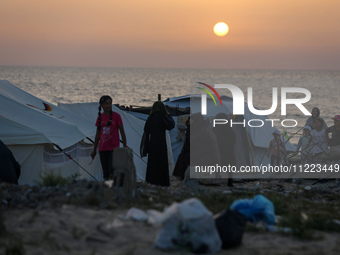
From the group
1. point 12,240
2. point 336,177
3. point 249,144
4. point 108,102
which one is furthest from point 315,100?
point 12,240

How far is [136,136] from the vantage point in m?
13.1

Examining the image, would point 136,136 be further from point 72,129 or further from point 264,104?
point 264,104

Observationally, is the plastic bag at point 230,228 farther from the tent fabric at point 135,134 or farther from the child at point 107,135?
the tent fabric at point 135,134

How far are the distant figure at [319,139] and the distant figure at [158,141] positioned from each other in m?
3.46

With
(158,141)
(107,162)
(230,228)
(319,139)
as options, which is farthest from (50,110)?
(230,228)

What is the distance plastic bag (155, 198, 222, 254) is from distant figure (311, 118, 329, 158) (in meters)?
7.11

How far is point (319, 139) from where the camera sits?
11094 millimetres

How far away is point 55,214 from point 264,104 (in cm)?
4674

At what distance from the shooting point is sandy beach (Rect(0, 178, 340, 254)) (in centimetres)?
449

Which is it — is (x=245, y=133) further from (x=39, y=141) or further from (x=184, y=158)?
(x=39, y=141)

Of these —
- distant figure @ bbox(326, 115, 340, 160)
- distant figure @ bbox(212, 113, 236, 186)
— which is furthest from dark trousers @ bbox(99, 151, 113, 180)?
distant figure @ bbox(326, 115, 340, 160)

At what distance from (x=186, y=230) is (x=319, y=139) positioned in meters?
7.33

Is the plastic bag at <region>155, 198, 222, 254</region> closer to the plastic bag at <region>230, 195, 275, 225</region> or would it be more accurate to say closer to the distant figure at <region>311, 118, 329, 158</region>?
the plastic bag at <region>230, 195, 275, 225</region>

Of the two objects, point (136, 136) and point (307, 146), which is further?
point (136, 136)
